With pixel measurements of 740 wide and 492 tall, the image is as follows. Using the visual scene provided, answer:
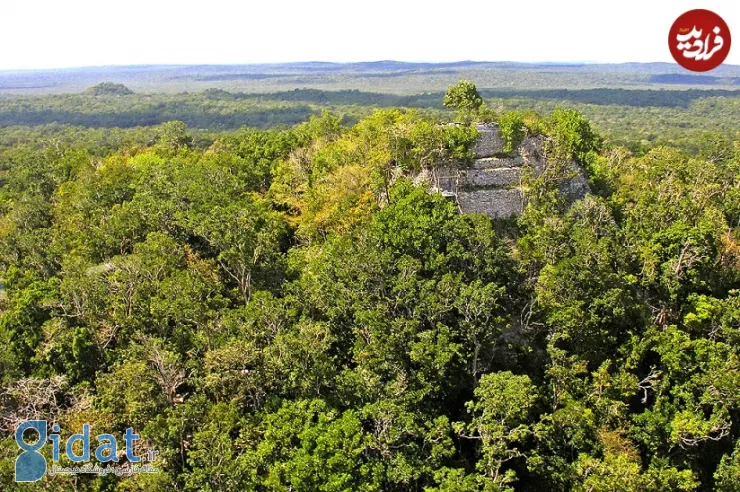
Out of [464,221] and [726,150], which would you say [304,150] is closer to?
[464,221]

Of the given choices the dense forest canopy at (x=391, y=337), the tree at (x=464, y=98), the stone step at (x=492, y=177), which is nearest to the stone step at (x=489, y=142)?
the stone step at (x=492, y=177)

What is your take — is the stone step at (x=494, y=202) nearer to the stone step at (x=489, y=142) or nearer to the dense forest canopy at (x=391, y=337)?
the dense forest canopy at (x=391, y=337)

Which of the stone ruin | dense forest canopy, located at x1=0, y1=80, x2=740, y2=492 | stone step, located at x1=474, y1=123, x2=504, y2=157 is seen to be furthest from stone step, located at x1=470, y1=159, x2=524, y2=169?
dense forest canopy, located at x1=0, y1=80, x2=740, y2=492

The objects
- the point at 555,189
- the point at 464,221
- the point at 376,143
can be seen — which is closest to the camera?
the point at 464,221

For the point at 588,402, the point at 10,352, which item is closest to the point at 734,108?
the point at 588,402

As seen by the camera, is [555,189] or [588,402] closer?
[588,402]

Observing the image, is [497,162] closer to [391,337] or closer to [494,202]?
[494,202]
